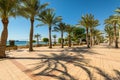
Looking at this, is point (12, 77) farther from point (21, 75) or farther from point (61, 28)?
point (61, 28)

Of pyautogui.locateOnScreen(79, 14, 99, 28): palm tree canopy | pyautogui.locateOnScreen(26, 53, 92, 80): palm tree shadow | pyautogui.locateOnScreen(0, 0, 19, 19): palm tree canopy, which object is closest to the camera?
pyautogui.locateOnScreen(26, 53, 92, 80): palm tree shadow

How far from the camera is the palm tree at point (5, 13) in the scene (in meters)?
15.5

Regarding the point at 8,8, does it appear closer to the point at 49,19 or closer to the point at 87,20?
the point at 49,19

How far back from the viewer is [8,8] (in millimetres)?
15805

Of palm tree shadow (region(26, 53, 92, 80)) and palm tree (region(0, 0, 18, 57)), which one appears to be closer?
palm tree shadow (region(26, 53, 92, 80))

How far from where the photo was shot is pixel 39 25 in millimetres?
34062

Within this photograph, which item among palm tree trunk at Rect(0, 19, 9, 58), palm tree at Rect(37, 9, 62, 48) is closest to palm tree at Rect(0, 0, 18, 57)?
palm tree trunk at Rect(0, 19, 9, 58)

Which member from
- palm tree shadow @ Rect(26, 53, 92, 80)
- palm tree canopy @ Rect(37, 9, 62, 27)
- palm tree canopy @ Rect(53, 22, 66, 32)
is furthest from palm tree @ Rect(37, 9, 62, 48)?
palm tree shadow @ Rect(26, 53, 92, 80)

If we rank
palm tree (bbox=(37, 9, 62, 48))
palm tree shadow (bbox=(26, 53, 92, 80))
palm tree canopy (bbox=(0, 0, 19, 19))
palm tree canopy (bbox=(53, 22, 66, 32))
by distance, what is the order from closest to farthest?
palm tree shadow (bbox=(26, 53, 92, 80)) → palm tree canopy (bbox=(0, 0, 19, 19)) → palm tree (bbox=(37, 9, 62, 48)) → palm tree canopy (bbox=(53, 22, 66, 32))

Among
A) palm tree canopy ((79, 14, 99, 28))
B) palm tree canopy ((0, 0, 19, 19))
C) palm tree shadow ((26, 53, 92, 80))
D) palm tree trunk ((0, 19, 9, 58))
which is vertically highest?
palm tree canopy ((79, 14, 99, 28))

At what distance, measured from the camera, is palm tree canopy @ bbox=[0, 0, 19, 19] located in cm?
1544

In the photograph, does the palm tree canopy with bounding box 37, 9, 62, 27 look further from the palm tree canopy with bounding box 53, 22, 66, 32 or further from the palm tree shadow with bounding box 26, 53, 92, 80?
the palm tree shadow with bounding box 26, 53, 92, 80

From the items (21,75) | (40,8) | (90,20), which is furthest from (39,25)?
(21,75)

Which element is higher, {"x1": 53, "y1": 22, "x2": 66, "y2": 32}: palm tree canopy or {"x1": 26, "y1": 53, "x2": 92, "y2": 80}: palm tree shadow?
{"x1": 53, "y1": 22, "x2": 66, "y2": 32}: palm tree canopy
